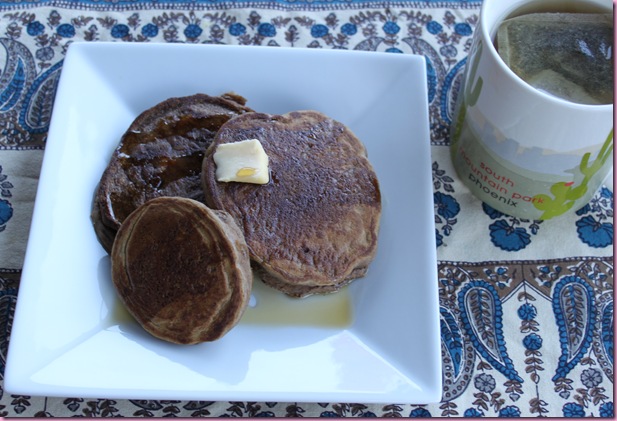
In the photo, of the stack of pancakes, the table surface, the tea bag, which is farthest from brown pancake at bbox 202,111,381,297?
the tea bag

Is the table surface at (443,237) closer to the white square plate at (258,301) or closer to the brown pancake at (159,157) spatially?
the white square plate at (258,301)

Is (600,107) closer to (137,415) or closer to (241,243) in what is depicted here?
(241,243)

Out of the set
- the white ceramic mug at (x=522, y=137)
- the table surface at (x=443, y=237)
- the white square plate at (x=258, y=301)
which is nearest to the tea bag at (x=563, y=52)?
the white ceramic mug at (x=522, y=137)

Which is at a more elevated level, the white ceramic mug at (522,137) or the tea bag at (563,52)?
the tea bag at (563,52)

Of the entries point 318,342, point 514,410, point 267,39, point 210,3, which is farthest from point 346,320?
point 210,3

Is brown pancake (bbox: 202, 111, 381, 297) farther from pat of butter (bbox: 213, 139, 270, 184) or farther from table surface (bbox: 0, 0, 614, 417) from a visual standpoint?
table surface (bbox: 0, 0, 614, 417)

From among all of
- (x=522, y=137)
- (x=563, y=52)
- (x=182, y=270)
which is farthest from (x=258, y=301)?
(x=563, y=52)
